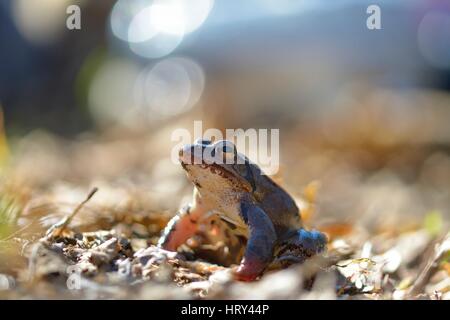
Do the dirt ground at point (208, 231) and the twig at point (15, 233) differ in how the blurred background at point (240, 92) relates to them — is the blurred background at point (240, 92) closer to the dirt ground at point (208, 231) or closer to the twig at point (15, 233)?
the dirt ground at point (208, 231)

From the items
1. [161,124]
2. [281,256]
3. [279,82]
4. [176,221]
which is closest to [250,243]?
[281,256]

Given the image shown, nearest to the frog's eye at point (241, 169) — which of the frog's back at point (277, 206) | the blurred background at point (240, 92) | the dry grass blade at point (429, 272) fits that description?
the frog's back at point (277, 206)

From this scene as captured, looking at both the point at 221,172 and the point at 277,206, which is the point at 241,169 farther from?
the point at 277,206

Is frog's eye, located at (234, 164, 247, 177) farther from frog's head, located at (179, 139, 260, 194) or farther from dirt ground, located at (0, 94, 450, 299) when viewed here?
dirt ground, located at (0, 94, 450, 299)

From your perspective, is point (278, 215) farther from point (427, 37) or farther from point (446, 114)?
point (427, 37)

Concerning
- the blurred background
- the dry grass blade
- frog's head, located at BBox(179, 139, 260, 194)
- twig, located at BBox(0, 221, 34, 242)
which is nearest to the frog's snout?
frog's head, located at BBox(179, 139, 260, 194)

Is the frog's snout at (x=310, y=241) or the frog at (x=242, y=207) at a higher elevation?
the frog at (x=242, y=207)
